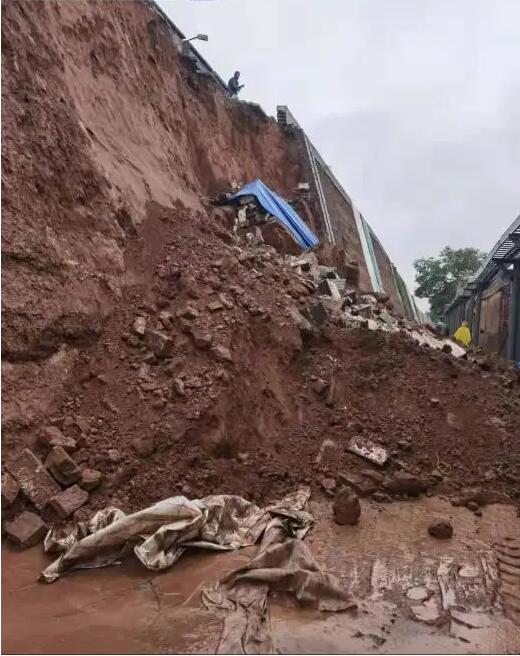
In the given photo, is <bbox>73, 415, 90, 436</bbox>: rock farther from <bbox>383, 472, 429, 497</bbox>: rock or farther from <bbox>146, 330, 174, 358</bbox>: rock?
<bbox>383, 472, 429, 497</bbox>: rock

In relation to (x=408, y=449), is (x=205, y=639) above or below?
below

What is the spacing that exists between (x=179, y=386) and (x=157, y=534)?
172cm

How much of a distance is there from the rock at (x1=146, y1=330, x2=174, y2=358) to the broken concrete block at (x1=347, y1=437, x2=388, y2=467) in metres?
2.05

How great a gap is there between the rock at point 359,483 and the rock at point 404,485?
14cm

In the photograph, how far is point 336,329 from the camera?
283 inches

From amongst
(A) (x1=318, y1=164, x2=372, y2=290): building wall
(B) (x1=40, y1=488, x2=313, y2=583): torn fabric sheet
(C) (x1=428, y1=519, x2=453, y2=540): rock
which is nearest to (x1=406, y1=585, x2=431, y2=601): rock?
(C) (x1=428, y1=519, x2=453, y2=540): rock

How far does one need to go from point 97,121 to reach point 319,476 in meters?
5.79

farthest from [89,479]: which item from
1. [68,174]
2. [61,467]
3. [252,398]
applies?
[68,174]

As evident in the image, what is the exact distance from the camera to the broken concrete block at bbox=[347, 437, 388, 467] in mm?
5520

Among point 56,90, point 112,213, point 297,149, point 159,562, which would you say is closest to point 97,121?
point 56,90

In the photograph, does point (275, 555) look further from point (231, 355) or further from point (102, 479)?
point (231, 355)

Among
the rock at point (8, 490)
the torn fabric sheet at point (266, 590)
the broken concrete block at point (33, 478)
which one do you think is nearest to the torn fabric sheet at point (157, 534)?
the broken concrete block at point (33, 478)

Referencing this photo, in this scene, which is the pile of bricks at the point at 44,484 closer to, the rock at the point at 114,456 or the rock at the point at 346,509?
the rock at the point at 114,456

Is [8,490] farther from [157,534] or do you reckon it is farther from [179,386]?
[179,386]
